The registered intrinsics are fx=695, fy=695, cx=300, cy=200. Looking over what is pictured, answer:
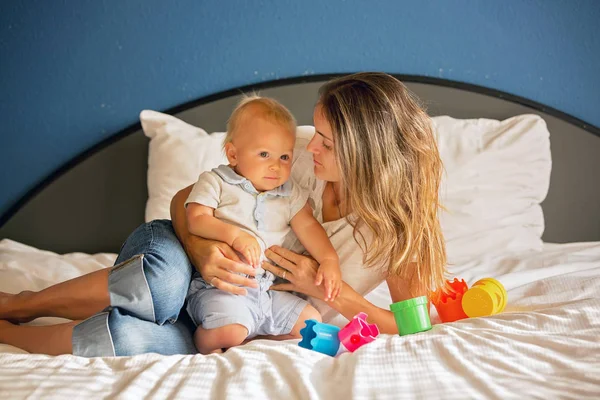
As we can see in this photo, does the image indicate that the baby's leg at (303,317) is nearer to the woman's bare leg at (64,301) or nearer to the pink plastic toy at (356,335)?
the pink plastic toy at (356,335)

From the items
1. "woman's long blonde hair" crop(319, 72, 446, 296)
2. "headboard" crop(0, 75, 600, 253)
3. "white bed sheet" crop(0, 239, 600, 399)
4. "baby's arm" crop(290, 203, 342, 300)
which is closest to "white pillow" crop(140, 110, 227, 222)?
"headboard" crop(0, 75, 600, 253)

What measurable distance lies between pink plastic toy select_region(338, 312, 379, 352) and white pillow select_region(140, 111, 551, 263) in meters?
0.83

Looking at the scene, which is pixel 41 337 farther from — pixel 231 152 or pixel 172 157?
pixel 172 157

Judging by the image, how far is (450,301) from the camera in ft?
5.16

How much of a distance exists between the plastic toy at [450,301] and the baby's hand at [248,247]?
42cm

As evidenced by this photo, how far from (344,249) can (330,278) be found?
5.7 inches

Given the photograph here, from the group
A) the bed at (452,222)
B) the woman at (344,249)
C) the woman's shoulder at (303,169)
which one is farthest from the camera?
the woman's shoulder at (303,169)

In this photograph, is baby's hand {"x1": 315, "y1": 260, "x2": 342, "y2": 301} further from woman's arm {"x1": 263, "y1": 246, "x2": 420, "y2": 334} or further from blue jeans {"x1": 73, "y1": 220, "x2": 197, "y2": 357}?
blue jeans {"x1": 73, "y1": 220, "x2": 197, "y2": 357}

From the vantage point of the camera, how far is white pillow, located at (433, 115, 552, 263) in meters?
2.16

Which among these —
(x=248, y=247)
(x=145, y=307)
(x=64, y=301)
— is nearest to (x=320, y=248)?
(x=248, y=247)

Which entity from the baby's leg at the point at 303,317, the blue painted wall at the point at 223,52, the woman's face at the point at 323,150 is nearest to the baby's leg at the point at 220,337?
the baby's leg at the point at 303,317

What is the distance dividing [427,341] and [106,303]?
28.1 inches

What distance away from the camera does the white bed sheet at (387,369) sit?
3.43 ft

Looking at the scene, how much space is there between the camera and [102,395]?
104 cm
